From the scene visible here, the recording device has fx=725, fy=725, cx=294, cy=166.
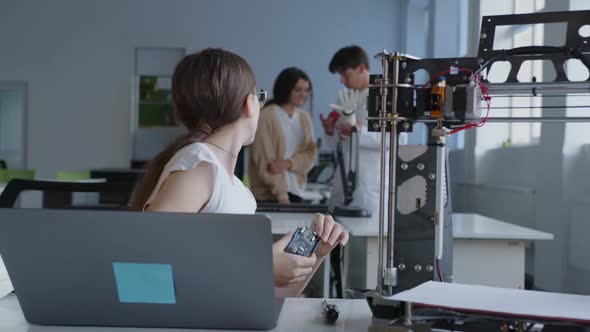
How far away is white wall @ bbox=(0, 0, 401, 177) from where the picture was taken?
9.07 m

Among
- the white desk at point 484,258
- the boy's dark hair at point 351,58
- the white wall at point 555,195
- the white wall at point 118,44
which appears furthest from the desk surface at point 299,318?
the white wall at point 118,44

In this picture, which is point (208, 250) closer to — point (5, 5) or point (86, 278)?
point (86, 278)

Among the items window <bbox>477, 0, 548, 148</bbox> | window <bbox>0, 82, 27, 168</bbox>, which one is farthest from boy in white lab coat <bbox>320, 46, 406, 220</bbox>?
window <bbox>0, 82, 27, 168</bbox>

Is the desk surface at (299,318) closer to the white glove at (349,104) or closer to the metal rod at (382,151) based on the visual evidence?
the metal rod at (382,151)

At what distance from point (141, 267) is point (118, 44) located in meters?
8.70

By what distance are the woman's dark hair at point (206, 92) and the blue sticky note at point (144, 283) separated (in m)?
0.52

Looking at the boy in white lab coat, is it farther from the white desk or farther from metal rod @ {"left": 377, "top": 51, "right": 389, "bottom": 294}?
metal rod @ {"left": 377, "top": 51, "right": 389, "bottom": 294}


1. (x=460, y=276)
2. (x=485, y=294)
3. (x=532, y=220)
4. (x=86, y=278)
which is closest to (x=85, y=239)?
(x=86, y=278)

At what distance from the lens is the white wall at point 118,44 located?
357 inches

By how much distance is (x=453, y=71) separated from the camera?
119 centimetres

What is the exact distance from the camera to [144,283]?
3.12 ft

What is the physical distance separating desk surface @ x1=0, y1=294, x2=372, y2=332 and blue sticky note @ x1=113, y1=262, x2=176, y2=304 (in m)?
0.05

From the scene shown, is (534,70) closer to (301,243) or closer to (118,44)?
(301,243)

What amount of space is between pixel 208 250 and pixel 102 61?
8774 mm
